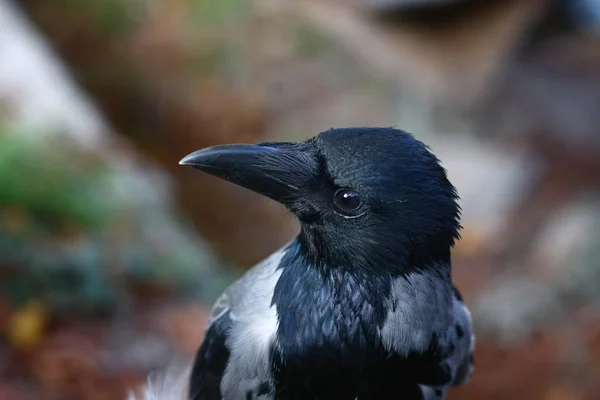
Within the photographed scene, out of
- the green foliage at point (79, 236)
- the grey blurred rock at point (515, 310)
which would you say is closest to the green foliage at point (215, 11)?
the green foliage at point (79, 236)

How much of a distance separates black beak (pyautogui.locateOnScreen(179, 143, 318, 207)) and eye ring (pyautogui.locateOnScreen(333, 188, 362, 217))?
13 cm

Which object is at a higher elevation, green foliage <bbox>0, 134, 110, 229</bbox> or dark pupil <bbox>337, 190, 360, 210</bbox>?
green foliage <bbox>0, 134, 110, 229</bbox>

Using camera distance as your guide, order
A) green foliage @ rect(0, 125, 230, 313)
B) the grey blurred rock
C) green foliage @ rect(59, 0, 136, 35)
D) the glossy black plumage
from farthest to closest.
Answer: green foliage @ rect(59, 0, 136, 35) < the grey blurred rock < green foliage @ rect(0, 125, 230, 313) < the glossy black plumage

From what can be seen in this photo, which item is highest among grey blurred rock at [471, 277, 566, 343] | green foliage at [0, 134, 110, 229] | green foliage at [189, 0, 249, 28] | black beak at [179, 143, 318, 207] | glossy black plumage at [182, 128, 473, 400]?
green foliage at [189, 0, 249, 28]

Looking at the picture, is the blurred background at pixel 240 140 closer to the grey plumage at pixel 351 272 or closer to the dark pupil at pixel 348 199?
the grey plumage at pixel 351 272

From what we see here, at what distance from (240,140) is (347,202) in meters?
7.47

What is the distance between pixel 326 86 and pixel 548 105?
15.1ft

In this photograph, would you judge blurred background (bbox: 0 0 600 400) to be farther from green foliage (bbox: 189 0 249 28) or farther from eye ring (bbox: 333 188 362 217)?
eye ring (bbox: 333 188 362 217)

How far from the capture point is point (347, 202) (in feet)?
8.25

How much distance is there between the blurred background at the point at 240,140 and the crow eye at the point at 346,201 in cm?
302

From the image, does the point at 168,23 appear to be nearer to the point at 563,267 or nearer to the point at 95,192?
the point at 95,192

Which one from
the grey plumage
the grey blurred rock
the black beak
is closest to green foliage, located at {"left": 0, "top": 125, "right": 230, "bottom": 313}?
the grey blurred rock

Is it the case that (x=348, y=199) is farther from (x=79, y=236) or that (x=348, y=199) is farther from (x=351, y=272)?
(x=79, y=236)

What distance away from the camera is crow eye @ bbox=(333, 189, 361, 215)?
2.50 meters
